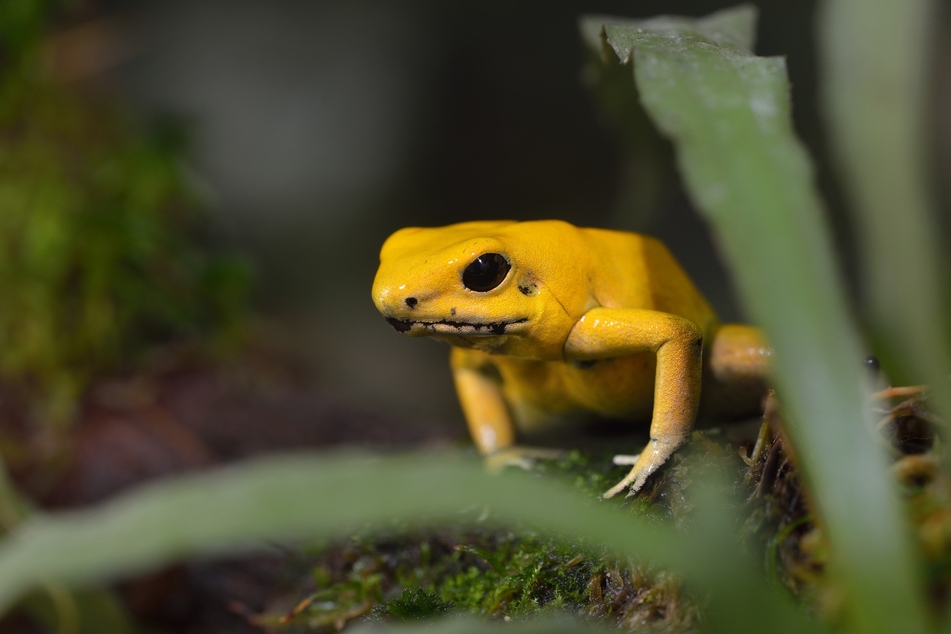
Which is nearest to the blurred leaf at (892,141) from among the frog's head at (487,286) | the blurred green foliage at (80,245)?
the frog's head at (487,286)

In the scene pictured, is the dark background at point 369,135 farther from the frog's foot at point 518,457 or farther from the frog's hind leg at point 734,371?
the frog's hind leg at point 734,371

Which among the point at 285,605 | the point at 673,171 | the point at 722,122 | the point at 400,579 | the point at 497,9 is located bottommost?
the point at 285,605

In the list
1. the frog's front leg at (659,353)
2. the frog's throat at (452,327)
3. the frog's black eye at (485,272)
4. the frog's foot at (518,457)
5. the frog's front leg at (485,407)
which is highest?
the frog's black eye at (485,272)

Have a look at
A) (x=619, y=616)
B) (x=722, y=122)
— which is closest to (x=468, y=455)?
(x=619, y=616)

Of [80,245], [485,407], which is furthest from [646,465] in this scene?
[80,245]

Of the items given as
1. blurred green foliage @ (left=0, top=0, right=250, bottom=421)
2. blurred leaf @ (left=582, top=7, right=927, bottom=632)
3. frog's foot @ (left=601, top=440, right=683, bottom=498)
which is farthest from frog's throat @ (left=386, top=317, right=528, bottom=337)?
blurred green foliage @ (left=0, top=0, right=250, bottom=421)

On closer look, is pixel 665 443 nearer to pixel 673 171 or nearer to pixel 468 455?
pixel 468 455
